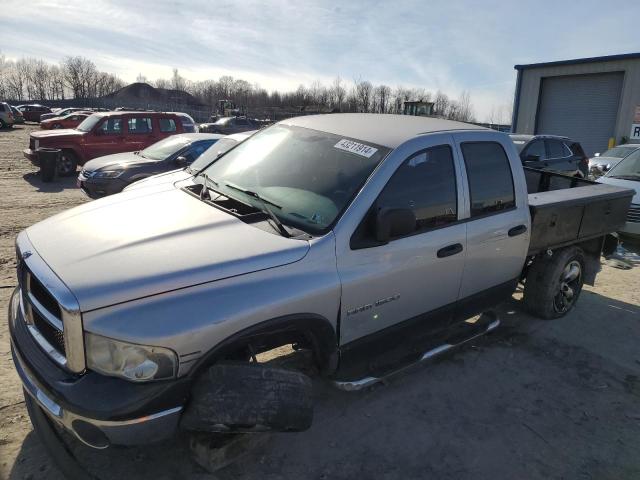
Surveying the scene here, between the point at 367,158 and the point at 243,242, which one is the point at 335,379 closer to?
the point at 243,242

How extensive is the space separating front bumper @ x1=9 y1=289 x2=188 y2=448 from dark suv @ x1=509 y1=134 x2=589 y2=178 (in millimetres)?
10033

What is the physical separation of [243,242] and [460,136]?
203 centimetres

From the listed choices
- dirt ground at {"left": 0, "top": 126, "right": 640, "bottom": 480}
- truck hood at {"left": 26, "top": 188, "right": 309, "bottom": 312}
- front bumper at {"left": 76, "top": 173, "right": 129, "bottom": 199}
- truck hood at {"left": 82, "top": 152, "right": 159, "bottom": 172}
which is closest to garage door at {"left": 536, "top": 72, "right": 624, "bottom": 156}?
dirt ground at {"left": 0, "top": 126, "right": 640, "bottom": 480}

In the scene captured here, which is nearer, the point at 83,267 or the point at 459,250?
the point at 83,267

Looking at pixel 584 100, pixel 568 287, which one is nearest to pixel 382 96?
pixel 584 100

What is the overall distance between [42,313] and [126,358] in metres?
0.63

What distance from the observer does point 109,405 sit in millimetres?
2021

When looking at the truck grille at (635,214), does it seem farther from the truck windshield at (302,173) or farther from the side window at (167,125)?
the side window at (167,125)

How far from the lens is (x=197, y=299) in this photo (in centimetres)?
220

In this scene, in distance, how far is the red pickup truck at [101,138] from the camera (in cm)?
1312

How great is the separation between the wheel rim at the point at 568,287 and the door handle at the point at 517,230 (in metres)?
1.23

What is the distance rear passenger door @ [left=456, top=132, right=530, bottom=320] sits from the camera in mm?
3562

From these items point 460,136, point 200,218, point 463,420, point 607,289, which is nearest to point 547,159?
point 607,289

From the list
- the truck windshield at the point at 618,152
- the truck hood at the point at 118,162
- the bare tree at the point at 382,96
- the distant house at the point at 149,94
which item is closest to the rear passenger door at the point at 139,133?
the truck hood at the point at 118,162
